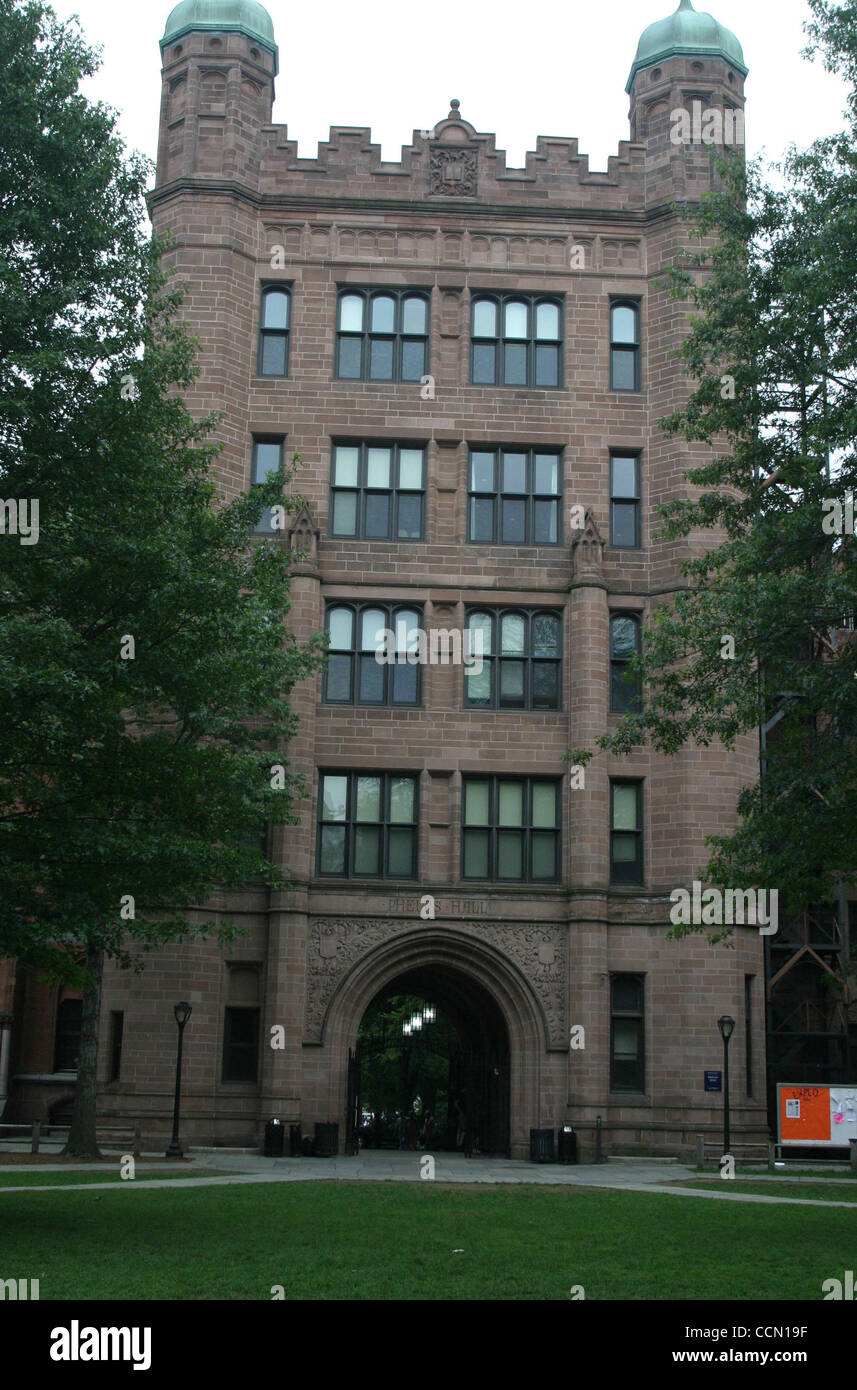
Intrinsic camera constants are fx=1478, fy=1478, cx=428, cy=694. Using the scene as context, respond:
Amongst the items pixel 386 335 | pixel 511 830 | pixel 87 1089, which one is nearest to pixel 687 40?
pixel 386 335

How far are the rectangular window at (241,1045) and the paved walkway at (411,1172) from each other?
1.78m

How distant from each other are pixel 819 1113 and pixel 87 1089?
14.4m

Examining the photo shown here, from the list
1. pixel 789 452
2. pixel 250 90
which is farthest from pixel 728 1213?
pixel 250 90

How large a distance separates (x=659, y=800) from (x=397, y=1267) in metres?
18.7

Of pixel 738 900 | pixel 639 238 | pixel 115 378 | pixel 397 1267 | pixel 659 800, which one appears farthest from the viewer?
pixel 639 238

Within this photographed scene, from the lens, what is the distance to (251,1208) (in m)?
18.5

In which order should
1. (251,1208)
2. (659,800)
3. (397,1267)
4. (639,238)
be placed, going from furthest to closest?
(639,238), (659,800), (251,1208), (397,1267)

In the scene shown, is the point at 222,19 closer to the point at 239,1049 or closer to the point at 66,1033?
the point at 239,1049

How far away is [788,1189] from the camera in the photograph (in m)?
23.9

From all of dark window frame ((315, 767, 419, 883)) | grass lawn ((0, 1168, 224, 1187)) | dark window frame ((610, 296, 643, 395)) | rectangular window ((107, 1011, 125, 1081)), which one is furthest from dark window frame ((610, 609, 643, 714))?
grass lawn ((0, 1168, 224, 1187))

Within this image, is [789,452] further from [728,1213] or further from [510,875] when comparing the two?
[510,875]

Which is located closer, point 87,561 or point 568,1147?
point 87,561

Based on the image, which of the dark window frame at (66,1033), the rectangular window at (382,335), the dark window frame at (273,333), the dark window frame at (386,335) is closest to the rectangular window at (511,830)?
the dark window frame at (386,335)

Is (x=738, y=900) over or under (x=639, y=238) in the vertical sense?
under
